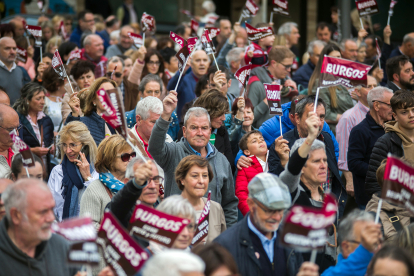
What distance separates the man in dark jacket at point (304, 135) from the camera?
18.4ft

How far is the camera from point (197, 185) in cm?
462

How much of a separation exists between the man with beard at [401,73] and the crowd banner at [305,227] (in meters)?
5.14

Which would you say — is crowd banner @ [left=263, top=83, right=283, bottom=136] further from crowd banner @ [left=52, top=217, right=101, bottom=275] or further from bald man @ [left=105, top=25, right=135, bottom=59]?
bald man @ [left=105, top=25, right=135, bottom=59]

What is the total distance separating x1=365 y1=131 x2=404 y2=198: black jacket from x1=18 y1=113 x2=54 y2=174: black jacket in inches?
151

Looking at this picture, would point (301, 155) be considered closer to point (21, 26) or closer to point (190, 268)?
point (190, 268)

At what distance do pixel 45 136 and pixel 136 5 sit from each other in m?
10.1

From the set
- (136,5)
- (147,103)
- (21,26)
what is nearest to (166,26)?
(136,5)

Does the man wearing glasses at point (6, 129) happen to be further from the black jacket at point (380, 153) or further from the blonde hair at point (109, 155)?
the black jacket at point (380, 153)

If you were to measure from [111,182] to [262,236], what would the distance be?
140cm

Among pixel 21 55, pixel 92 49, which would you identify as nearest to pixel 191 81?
pixel 92 49

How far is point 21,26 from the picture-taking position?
1130cm

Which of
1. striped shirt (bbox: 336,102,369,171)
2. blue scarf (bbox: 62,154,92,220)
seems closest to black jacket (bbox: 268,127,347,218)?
striped shirt (bbox: 336,102,369,171)

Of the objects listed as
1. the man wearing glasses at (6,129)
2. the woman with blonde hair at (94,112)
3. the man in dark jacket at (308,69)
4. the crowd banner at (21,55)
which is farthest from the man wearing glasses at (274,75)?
the crowd banner at (21,55)

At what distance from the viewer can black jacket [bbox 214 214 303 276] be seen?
3881 mm
